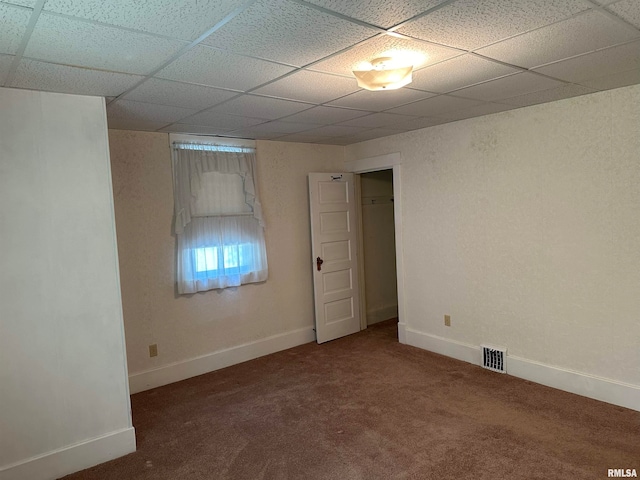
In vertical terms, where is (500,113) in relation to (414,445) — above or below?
above

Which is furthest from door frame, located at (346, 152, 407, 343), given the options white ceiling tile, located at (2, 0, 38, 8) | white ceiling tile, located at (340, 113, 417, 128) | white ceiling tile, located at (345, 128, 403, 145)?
white ceiling tile, located at (2, 0, 38, 8)

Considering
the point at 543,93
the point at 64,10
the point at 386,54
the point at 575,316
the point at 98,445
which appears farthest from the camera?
the point at 575,316

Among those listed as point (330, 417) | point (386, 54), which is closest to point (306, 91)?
point (386, 54)

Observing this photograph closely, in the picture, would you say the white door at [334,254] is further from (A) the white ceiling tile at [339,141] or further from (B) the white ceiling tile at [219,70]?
(B) the white ceiling tile at [219,70]

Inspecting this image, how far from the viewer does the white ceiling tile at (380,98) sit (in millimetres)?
2830

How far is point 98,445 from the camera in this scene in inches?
106

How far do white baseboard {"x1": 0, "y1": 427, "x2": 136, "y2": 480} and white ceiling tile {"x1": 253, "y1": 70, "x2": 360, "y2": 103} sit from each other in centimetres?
248

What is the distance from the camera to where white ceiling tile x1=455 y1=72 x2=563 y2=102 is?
2648 mm

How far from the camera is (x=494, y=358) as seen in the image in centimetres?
383

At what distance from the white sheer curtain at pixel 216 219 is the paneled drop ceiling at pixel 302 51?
847 mm

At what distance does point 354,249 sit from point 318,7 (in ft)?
12.5

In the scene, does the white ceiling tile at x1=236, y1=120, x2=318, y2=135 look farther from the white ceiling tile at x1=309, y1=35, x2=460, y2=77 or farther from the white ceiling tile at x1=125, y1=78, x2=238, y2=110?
the white ceiling tile at x1=309, y1=35, x2=460, y2=77

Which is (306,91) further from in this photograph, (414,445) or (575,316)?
(575,316)

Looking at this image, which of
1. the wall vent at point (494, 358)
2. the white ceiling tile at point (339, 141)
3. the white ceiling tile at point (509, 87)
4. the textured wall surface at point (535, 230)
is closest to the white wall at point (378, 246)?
the white ceiling tile at point (339, 141)
